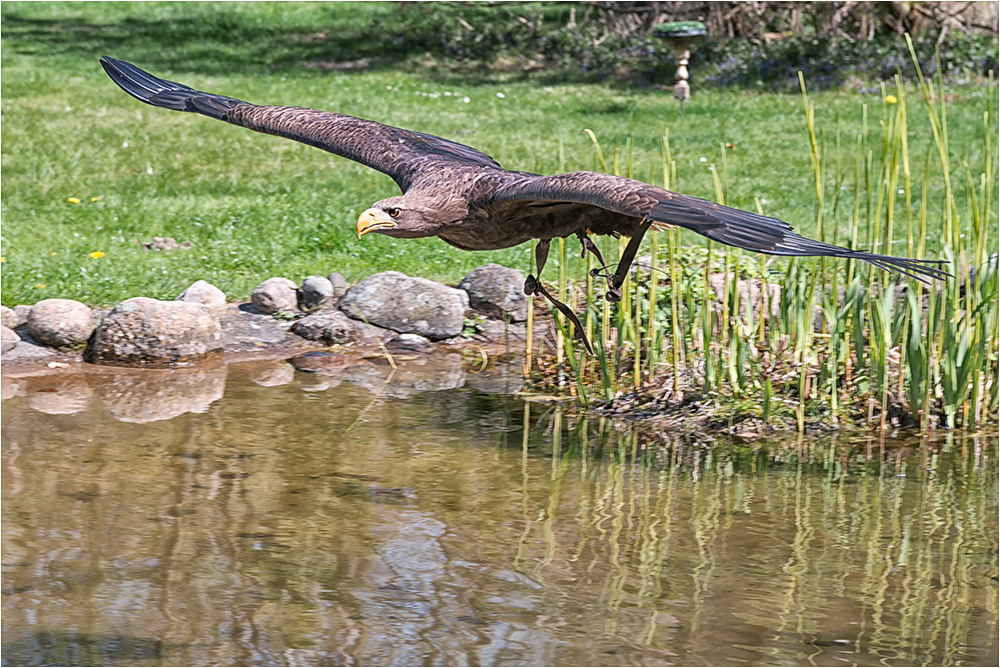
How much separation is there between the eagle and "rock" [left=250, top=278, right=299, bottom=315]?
123 inches

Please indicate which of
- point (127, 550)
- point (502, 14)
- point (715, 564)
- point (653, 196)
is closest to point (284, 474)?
point (127, 550)

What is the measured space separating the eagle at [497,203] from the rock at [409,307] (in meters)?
3.12

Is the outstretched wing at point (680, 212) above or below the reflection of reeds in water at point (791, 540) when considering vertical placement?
above

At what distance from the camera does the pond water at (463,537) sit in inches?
188

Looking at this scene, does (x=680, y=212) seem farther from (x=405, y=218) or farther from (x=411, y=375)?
(x=411, y=375)

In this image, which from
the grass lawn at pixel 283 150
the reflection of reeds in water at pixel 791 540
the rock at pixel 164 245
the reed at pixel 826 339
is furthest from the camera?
the rock at pixel 164 245

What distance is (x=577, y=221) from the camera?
166 inches

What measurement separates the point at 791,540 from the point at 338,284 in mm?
4279

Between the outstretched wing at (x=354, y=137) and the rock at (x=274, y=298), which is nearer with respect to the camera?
the outstretched wing at (x=354, y=137)

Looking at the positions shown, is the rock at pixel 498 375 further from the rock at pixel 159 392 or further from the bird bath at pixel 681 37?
the bird bath at pixel 681 37

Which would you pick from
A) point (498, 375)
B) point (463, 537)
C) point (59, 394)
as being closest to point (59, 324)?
point (59, 394)

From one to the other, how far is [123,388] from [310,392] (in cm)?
109

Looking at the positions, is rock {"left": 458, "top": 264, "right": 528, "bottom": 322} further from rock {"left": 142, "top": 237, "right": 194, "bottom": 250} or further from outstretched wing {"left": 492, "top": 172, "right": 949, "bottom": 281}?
outstretched wing {"left": 492, "top": 172, "right": 949, "bottom": 281}

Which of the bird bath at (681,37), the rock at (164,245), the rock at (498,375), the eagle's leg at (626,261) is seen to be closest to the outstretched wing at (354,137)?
the eagle's leg at (626,261)
